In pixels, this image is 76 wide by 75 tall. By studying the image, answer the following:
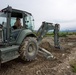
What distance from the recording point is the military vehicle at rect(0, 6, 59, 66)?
684 cm

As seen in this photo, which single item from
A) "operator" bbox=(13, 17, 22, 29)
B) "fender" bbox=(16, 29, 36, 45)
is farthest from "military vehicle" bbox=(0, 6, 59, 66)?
"operator" bbox=(13, 17, 22, 29)

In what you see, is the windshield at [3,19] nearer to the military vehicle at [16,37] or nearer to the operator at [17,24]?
the military vehicle at [16,37]

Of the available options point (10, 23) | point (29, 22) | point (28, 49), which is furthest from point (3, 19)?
point (28, 49)

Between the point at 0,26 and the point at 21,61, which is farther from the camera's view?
the point at 21,61

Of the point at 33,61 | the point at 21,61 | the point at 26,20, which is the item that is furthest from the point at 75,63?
the point at 26,20

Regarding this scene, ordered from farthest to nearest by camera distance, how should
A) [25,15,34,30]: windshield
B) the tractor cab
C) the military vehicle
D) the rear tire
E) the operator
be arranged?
[25,15,34,30]: windshield < the operator < the rear tire < the tractor cab < the military vehicle

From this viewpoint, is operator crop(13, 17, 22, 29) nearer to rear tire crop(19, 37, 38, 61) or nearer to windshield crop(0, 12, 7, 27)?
rear tire crop(19, 37, 38, 61)

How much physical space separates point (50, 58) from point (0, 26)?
3084 millimetres

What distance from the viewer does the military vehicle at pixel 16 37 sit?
22.5 feet

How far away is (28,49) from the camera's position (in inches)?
311

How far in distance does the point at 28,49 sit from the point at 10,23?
144 centimetres

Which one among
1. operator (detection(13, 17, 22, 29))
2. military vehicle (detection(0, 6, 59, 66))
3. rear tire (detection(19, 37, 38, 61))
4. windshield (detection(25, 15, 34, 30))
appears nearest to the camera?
military vehicle (detection(0, 6, 59, 66))

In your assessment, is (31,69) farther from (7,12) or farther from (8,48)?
(7,12)

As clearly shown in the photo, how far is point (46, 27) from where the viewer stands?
32.0 feet
